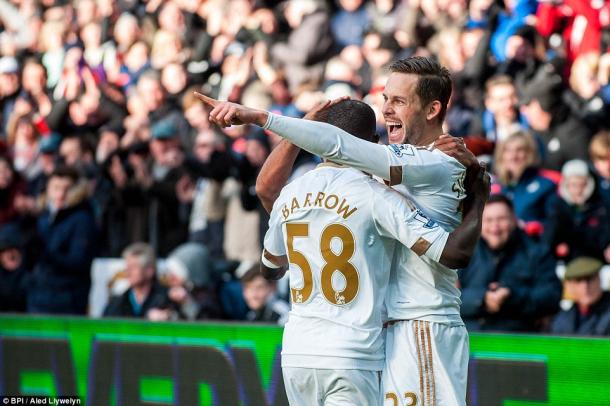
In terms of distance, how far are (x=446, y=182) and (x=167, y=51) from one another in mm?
8574

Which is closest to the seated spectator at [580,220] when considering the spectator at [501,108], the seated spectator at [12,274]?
the spectator at [501,108]

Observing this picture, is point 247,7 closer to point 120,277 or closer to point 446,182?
point 120,277

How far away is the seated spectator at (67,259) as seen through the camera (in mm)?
10383

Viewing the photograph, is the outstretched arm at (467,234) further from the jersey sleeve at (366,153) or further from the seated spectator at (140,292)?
the seated spectator at (140,292)

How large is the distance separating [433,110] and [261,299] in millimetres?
4323

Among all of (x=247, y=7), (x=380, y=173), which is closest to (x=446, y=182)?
(x=380, y=173)

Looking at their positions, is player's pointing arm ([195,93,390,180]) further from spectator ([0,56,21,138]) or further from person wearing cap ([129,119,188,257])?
spectator ([0,56,21,138])

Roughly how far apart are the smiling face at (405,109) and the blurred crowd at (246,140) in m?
2.88

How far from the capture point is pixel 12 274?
10.8 metres

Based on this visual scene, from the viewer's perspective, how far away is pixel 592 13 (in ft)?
31.5

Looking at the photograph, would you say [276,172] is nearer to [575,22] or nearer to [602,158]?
[602,158]

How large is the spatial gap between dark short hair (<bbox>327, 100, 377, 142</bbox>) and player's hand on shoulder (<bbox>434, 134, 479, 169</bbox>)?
297 millimetres

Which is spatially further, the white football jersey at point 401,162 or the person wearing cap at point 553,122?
the person wearing cap at point 553,122

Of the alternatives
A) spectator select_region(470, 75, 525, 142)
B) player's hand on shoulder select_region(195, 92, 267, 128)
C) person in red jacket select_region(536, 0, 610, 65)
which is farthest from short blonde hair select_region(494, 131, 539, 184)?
player's hand on shoulder select_region(195, 92, 267, 128)
